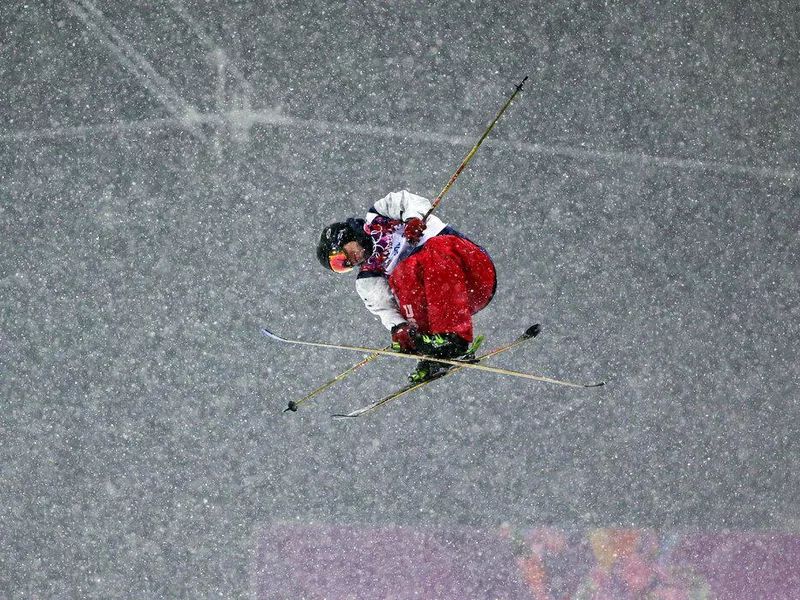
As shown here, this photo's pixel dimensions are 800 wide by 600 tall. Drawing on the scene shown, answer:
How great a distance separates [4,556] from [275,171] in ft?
5.09

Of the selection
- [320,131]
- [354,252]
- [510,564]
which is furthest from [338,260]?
[510,564]

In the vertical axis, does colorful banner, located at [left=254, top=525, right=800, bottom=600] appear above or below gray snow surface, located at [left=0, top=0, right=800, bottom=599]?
below

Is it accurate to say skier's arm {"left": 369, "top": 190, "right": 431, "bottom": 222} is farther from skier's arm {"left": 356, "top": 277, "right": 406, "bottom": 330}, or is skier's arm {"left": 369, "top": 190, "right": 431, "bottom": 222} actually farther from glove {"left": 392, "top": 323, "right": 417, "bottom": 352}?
glove {"left": 392, "top": 323, "right": 417, "bottom": 352}

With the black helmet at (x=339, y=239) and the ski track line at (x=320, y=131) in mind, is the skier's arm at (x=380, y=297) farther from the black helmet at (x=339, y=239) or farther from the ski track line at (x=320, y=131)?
the ski track line at (x=320, y=131)

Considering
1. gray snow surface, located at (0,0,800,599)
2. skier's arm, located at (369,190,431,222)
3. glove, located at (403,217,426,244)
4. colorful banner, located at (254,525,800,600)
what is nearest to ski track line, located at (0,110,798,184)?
gray snow surface, located at (0,0,800,599)

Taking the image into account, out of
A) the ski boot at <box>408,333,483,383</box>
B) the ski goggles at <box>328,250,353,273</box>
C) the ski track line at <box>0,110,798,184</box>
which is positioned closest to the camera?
the ski boot at <box>408,333,483,383</box>

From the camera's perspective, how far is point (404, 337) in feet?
6.07

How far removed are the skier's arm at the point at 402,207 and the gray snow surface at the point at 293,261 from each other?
1.38ft

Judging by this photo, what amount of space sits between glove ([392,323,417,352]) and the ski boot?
15mm

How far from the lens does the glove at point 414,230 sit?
187cm

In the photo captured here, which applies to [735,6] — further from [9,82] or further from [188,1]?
[9,82]

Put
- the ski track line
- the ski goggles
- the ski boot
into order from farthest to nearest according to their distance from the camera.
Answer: the ski track line < the ski goggles < the ski boot

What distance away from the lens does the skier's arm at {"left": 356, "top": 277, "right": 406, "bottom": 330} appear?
1973 millimetres

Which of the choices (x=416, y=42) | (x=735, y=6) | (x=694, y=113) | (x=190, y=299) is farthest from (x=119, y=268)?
(x=735, y=6)
